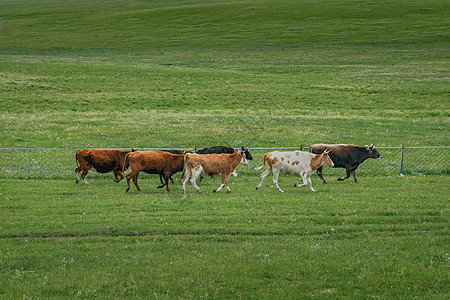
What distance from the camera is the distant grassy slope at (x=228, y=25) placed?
10419 centimetres

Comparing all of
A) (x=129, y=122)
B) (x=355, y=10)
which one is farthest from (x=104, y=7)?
(x=129, y=122)

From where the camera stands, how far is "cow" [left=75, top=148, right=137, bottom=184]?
21453 millimetres

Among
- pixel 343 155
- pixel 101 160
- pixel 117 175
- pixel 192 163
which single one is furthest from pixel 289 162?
pixel 101 160

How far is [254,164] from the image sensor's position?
2527 centimetres

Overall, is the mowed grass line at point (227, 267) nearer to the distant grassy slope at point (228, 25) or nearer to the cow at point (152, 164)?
the cow at point (152, 164)

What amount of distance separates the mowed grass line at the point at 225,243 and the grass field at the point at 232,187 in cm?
5

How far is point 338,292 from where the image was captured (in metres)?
9.80

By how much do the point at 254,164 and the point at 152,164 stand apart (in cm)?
706

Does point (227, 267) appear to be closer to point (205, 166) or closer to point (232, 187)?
point (205, 166)

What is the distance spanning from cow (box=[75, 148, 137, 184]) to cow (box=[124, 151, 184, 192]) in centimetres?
192

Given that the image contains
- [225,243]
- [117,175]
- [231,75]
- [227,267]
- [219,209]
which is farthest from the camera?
[231,75]

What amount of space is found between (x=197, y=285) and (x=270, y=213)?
5.93 m

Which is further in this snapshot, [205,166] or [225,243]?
[205,166]

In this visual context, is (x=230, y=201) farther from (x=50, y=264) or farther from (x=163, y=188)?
(x=50, y=264)
